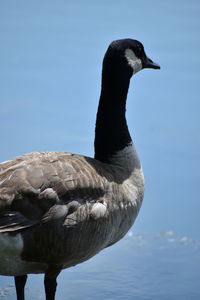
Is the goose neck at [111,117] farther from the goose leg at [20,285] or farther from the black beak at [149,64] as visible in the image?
the goose leg at [20,285]

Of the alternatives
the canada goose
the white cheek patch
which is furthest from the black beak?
the canada goose

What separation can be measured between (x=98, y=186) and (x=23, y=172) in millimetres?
694

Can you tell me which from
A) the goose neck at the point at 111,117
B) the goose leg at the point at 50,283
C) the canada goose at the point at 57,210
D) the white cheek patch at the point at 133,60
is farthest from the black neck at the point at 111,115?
the goose leg at the point at 50,283

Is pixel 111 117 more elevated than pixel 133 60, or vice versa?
pixel 133 60

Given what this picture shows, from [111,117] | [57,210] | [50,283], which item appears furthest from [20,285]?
[111,117]

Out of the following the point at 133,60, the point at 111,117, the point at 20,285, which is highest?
the point at 133,60

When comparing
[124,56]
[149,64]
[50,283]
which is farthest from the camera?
[149,64]

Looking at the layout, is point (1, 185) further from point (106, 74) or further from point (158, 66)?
point (158, 66)

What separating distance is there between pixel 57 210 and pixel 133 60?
88.8 inches

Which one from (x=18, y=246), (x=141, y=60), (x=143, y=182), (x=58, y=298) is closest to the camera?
(x=18, y=246)

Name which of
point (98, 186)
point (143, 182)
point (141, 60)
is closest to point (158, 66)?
point (141, 60)

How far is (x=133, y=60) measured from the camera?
6.77 metres

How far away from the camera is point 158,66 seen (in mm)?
7234

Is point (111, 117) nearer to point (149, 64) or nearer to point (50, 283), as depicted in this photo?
point (149, 64)
